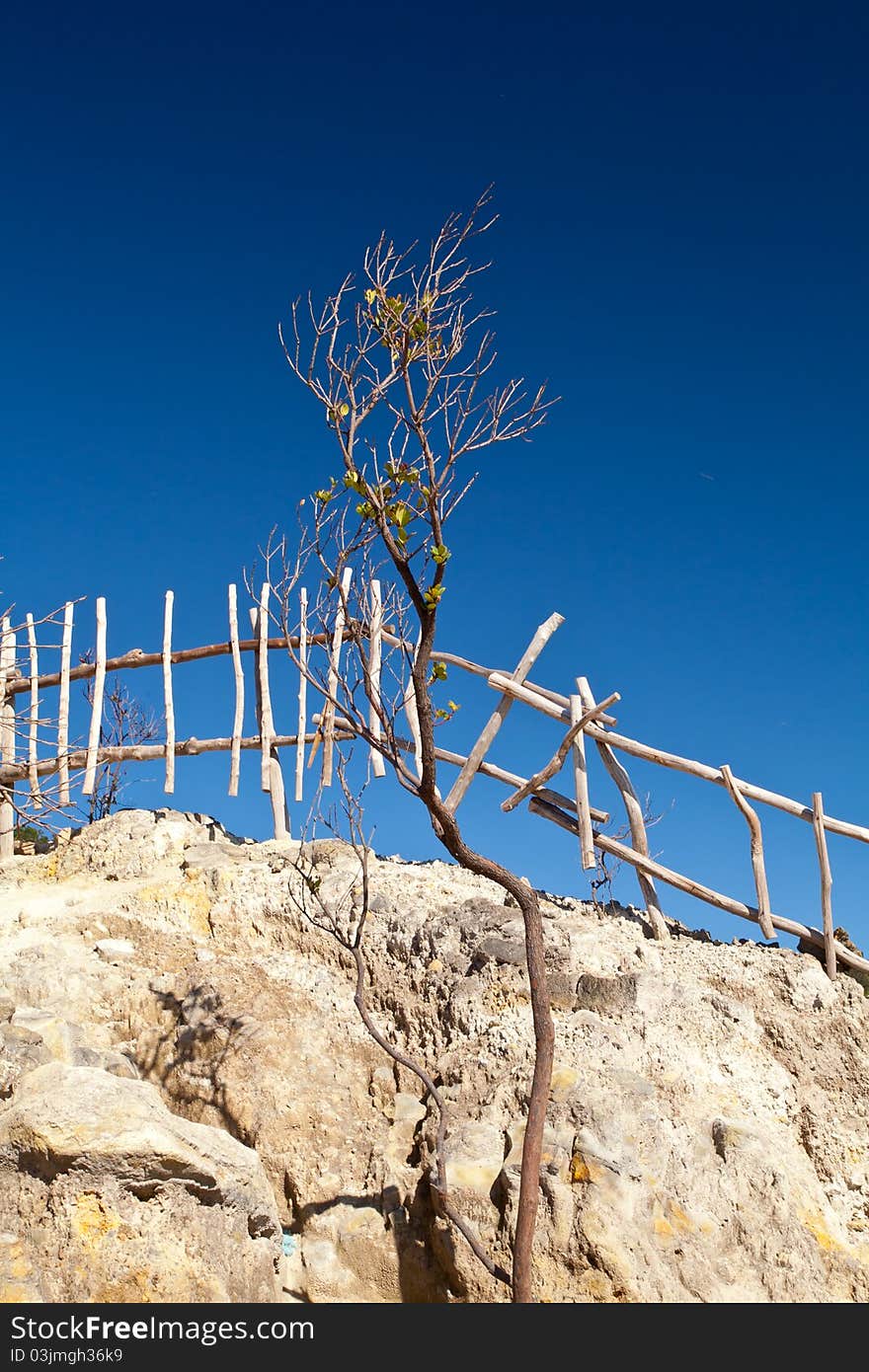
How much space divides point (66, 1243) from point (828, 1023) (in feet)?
20.2

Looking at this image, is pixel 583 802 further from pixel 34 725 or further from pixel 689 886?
pixel 34 725

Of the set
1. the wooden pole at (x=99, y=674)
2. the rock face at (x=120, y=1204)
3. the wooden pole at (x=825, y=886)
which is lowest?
the rock face at (x=120, y=1204)

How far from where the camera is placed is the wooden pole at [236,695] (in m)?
11.1

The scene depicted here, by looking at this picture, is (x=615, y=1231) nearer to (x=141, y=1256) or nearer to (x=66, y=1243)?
(x=141, y=1256)

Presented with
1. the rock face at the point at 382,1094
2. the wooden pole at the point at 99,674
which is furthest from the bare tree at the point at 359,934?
the wooden pole at the point at 99,674

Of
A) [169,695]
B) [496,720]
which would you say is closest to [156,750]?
[169,695]

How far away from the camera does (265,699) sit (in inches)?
440

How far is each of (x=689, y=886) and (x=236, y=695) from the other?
5.23 metres

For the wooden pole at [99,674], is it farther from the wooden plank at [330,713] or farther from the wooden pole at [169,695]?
the wooden plank at [330,713]

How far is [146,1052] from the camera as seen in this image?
813 centimetres

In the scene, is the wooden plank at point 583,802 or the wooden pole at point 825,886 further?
the wooden plank at point 583,802

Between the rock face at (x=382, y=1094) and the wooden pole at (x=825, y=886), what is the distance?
30cm

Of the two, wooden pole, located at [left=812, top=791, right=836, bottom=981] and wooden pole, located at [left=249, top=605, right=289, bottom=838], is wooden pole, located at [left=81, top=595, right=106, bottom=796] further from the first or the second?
wooden pole, located at [left=812, top=791, right=836, bottom=981]
